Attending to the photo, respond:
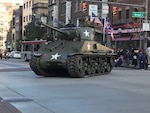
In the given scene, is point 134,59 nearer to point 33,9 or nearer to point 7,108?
point 7,108

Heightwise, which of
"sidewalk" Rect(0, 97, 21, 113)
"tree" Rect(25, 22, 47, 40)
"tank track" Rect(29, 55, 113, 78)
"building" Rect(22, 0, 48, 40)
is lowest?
"sidewalk" Rect(0, 97, 21, 113)

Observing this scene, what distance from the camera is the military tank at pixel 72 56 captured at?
19844 mm

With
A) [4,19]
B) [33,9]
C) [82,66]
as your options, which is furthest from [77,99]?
[4,19]

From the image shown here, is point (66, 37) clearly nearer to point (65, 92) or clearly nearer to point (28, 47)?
point (65, 92)

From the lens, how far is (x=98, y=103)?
11109mm

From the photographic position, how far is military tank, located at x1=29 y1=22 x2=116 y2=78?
65.1ft

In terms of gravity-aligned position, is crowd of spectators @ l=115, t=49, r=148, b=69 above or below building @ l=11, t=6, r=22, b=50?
below

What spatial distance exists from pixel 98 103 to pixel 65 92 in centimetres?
271

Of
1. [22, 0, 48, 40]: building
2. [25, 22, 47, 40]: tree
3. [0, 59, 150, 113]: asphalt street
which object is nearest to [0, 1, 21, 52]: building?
[22, 0, 48, 40]: building

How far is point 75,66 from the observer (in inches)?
766

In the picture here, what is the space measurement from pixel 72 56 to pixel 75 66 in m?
0.55

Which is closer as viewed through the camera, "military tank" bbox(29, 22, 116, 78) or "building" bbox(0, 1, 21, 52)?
"military tank" bbox(29, 22, 116, 78)

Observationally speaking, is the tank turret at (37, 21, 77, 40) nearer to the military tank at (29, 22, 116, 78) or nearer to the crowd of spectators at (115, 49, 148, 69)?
the military tank at (29, 22, 116, 78)

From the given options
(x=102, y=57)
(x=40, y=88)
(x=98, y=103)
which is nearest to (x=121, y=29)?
(x=102, y=57)
